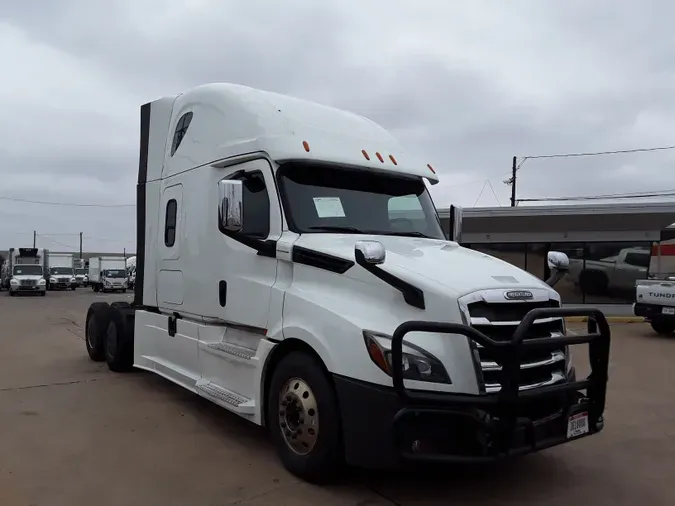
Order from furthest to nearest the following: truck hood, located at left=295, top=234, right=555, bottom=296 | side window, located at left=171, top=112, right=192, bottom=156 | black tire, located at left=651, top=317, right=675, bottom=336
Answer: black tire, located at left=651, top=317, right=675, bottom=336, side window, located at left=171, top=112, right=192, bottom=156, truck hood, located at left=295, top=234, right=555, bottom=296

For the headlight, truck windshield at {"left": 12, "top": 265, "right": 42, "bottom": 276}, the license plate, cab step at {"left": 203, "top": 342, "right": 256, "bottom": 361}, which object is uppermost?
the headlight

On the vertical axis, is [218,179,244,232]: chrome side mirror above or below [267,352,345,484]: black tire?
above

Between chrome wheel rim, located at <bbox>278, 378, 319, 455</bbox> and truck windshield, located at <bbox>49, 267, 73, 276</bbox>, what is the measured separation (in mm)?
44890

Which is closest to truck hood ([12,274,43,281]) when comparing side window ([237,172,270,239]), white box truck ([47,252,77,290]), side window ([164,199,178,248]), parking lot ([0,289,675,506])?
white box truck ([47,252,77,290])

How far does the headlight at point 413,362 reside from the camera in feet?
12.4

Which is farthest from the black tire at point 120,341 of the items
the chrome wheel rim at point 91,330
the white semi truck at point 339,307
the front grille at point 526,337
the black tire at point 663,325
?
the black tire at point 663,325

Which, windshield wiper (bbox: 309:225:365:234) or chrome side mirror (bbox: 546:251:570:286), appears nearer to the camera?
windshield wiper (bbox: 309:225:365:234)

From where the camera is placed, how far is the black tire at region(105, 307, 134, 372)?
8344 millimetres

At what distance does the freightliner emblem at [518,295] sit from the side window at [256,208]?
209cm

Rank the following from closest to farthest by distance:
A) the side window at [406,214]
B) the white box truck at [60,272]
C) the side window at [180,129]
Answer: the side window at [406,214]
the side window at [180,129]
the white box truck at [60,272]

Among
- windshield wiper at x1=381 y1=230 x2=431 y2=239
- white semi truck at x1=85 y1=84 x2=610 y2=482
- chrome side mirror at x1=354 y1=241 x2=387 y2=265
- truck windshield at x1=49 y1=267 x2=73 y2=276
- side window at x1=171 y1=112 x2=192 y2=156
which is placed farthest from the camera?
truck windshield at x1=49 y1=267 x2=73 y2=276

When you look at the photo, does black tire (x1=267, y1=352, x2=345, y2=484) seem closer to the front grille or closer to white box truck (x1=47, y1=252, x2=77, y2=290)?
the front grille

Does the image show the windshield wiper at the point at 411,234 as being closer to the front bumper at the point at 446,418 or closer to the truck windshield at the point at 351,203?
the truck windshield at the point at 351,203

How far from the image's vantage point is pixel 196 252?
6.13 meters
